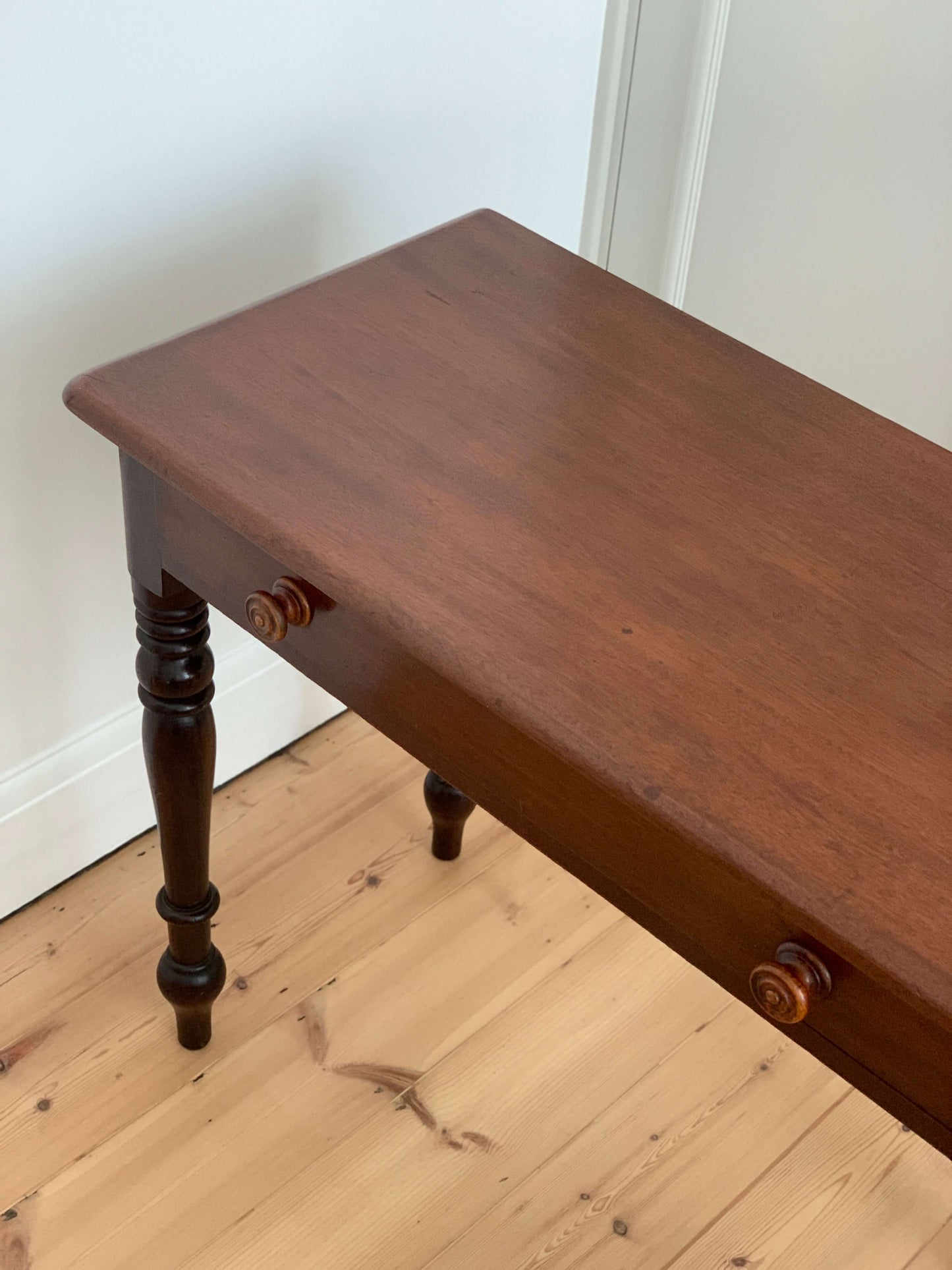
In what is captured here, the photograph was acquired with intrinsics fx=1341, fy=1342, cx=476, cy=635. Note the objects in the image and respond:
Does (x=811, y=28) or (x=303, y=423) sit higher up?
(x=811, y=28)

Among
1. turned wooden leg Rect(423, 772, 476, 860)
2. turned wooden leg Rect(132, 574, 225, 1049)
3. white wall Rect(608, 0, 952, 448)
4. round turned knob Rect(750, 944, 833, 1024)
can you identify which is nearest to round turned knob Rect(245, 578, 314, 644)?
turned wooden leg Rect(132, 574, 225, 1049)

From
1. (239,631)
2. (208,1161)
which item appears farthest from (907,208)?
(208,1161)

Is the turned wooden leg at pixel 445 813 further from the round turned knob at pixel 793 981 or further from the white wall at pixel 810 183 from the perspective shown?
the round turned knob at pixel 793 981

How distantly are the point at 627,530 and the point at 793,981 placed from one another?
335 mm

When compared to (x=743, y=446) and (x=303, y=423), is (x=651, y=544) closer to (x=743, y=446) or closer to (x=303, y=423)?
(x=743, y=446)

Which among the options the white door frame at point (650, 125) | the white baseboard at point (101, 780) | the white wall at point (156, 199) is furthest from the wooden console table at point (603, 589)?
the white door frame at point (650, 125)

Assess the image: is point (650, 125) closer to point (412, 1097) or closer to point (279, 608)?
point (279, 608)

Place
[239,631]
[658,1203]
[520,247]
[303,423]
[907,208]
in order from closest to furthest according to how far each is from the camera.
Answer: [303,423], [520,247], [658,1203], [907,208], [239,631]

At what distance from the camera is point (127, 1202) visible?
4.32ft

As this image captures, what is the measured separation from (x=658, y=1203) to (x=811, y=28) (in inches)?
49.3

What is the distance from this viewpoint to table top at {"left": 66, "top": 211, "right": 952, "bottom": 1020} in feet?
2.49

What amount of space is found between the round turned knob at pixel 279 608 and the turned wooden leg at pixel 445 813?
62 cm

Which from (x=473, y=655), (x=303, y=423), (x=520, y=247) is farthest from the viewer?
(x=520, y=247)

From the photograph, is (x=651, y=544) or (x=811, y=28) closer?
(x=651, y=544)
